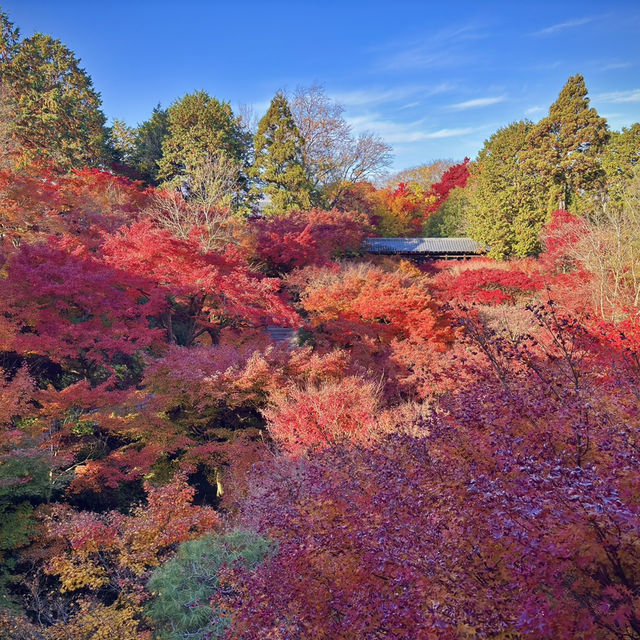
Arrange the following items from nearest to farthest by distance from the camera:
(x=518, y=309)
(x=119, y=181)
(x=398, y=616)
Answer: (x=398, y=616) → (x=518, y=309) → (x=119, y=181)

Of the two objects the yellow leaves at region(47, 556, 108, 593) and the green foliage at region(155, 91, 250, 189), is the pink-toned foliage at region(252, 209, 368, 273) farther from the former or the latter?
the yellow leaves at region(47, 556, 108, 593)

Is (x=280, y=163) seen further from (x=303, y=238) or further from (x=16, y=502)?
(x=16, y=502)

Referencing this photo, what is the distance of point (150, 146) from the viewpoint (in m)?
28.5

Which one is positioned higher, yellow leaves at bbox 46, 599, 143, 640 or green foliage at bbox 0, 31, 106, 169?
green foliage at bbox 0, 31, 106, 169

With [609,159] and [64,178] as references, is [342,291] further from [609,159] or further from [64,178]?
[609,159]

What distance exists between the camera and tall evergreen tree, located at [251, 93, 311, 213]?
26531 millimetres

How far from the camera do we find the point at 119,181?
922 inches

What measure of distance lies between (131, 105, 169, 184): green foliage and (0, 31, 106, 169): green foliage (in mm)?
3482

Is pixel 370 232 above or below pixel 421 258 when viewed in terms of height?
above

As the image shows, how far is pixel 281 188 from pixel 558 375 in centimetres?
2350

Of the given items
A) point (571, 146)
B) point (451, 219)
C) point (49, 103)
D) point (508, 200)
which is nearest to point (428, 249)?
point (508, 200)

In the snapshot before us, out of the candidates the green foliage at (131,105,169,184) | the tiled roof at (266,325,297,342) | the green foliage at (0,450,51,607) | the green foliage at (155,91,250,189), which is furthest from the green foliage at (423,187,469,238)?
the green foliage at (0,450,51,607)

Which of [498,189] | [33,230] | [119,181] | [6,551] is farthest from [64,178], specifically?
[498,189]

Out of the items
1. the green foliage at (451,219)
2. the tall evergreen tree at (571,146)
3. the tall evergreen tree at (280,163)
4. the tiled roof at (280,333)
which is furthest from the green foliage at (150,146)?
the tall evergreen tree at (571,146)
